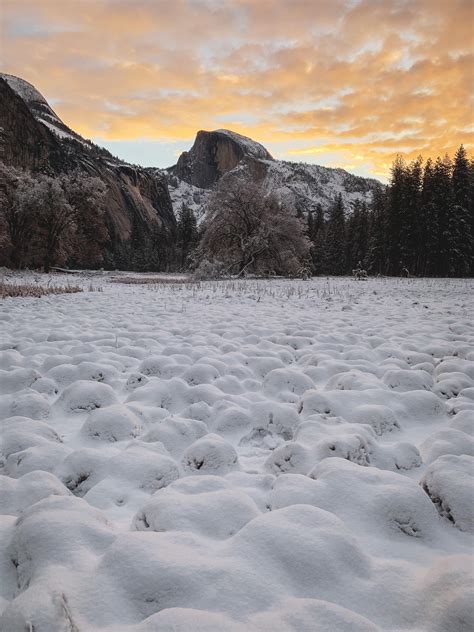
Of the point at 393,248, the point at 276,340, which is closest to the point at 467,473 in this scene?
the point at 276,340

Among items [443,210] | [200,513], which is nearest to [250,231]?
[443,210]

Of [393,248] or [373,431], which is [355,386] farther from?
[393,248]

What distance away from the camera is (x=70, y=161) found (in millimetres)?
75125

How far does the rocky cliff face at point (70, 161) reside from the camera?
2254 inches

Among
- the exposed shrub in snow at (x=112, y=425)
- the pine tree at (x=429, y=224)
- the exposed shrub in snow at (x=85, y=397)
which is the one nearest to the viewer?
the exposed shrub in snow at (x=112, y=425)

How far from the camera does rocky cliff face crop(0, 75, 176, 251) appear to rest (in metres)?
57.2

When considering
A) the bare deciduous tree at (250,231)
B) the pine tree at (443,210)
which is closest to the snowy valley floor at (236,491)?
the bare deciduous tree at (250,231)

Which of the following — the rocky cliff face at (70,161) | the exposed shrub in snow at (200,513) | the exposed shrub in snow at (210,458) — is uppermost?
the rocky cliff face at (70,161)

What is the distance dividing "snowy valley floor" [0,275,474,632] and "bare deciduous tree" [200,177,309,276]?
67.3ft

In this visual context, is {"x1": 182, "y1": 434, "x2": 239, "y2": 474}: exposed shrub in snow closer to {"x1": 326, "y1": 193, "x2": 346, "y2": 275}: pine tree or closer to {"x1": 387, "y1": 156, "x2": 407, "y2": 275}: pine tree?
{"x1": 387, "y1": 156, "x2": 407, "y2": 275}: pine tree

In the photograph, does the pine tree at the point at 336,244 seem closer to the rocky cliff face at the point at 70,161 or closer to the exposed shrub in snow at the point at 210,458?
the rocky cliff face at the point at 70,161

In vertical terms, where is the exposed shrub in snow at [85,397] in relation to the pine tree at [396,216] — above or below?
below

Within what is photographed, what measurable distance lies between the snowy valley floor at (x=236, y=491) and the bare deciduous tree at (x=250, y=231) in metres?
20.5

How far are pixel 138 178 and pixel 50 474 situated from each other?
377ft
